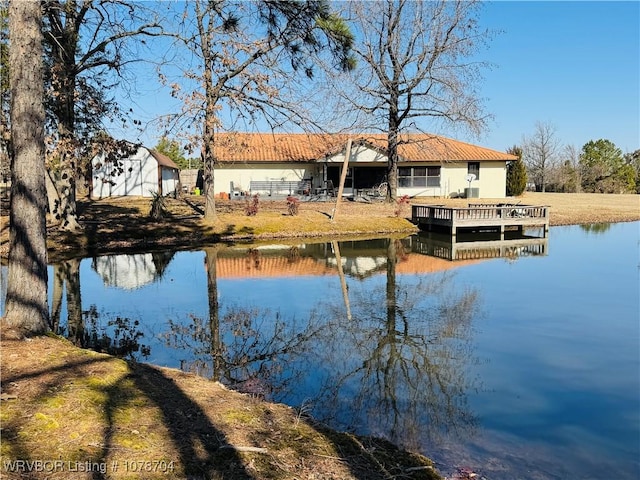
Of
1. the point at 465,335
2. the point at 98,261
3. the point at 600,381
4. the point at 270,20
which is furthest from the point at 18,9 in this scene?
the point at 98,261

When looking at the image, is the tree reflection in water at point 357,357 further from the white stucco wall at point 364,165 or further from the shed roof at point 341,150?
the white stucco wall at point 364,165

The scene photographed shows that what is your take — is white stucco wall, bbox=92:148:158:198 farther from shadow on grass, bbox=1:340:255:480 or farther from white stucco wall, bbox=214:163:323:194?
shadow on grass, bbox=1:340:255:480

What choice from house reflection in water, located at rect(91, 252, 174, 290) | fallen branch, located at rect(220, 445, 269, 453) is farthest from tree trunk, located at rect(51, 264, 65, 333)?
fallen branch, located at rect(220, 445, 269, 453)

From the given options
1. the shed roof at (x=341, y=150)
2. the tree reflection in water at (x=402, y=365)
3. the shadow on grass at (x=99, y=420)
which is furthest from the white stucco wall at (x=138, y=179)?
the shadow on grass at (x=99, y=420)

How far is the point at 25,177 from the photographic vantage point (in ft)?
19.9

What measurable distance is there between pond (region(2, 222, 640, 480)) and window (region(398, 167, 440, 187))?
22039 mm

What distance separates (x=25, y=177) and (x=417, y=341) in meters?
5.75

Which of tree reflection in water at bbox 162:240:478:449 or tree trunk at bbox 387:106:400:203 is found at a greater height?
tree trunk at bbox 387:106:400:203

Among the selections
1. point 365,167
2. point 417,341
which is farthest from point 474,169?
point 417,341

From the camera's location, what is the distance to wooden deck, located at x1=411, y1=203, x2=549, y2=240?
22.9 metres

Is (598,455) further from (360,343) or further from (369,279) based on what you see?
(369,279)

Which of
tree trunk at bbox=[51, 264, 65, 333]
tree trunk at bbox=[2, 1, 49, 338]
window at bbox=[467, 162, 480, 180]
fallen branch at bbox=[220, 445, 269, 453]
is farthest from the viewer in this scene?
window at bbox=[467, 162, 480, 180]

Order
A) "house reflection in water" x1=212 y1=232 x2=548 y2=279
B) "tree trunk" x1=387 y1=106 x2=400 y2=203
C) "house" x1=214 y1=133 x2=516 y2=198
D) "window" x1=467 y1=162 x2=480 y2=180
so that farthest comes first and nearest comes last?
"window" x1=467 y1=162 x2=480 y2=180 < "house" x1=214 y1=133 x2=516 y2=198 < "tree trunk" x1=387 y1=106 x2=400 y2=203 < "house reflection in water" x1=212 y1=232 x2=548 y2=279

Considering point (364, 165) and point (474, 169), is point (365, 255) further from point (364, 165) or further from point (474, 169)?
point (474, 169)
